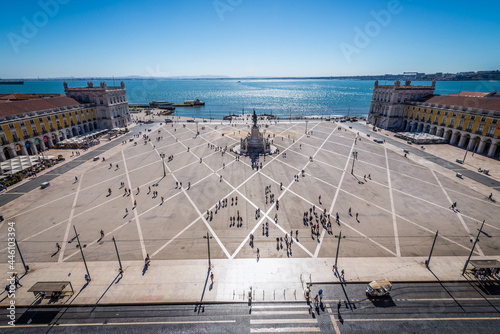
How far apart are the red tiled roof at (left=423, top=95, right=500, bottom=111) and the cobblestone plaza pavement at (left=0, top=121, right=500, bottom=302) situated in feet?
70.5

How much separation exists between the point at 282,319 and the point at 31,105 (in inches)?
2695

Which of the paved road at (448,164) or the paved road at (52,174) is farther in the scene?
the paved road at (448,164)

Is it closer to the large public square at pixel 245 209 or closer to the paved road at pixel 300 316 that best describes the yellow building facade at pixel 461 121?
the large public square at pixel 245 209

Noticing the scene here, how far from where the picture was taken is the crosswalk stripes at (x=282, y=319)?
16.3 m

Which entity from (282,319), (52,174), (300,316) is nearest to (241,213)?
(282,319)

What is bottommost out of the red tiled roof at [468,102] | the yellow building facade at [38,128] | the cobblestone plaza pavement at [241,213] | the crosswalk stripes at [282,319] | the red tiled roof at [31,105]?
the crosswalk stripes at [282,319]

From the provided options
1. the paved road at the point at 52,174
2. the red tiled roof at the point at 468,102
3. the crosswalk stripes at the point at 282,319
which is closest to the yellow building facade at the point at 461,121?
the red tiled roof at the point at 468,102

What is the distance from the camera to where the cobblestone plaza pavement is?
22.8 meters

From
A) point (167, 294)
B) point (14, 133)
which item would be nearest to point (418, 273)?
point (167, 294)

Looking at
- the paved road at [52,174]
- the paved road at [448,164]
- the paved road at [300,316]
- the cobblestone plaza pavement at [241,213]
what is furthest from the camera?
the paved road at [448,164]

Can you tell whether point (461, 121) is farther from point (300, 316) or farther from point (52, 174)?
point (52, 174)

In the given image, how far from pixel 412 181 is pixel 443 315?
85.1 feet

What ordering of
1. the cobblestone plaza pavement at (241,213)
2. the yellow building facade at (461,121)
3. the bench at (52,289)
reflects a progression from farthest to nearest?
the yellow building facade at (461,121) < the cobblestone plaza pavement at (241,213) < the bench at (52,289)

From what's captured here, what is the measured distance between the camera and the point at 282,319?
17.1 meters
